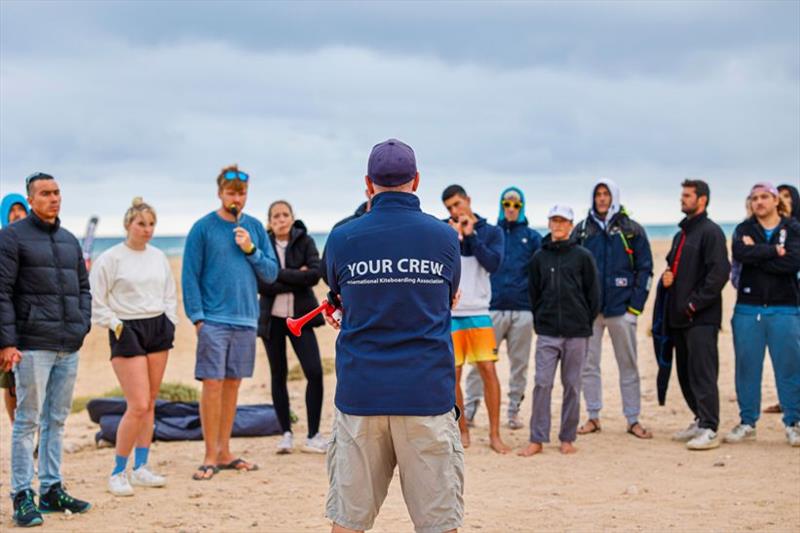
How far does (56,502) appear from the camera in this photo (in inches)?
258

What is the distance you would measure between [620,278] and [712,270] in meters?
0.92

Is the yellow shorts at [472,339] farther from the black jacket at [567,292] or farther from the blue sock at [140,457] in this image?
the blue sock at [140,457]

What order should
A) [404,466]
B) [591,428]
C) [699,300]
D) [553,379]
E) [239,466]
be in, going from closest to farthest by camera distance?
1. [404,466]
2. [239,466]
3. [553,379]
4. [699,300]
5. [591,428]

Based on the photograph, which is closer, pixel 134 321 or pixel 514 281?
pixel 134 321

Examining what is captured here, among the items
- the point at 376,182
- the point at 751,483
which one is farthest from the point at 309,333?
the point at 376,182

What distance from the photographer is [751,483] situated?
7.25 m

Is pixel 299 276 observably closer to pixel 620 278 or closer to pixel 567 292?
pixel 567 292

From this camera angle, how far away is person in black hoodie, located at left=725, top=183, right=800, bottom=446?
869 centimetres

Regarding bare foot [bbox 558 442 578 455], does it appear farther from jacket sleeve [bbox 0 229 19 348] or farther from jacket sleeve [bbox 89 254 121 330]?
jacket sleeve [bbox 0 229 19 348]

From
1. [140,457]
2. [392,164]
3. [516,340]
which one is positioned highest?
[392,164]

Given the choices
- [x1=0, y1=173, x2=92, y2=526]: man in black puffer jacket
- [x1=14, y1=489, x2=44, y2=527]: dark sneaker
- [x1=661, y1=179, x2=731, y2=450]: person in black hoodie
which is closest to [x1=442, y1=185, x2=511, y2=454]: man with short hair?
[x1=661, y1=179, x2=731, y2=450]: person in black hoodie

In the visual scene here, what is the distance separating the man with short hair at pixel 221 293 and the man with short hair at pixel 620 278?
3.33 metres

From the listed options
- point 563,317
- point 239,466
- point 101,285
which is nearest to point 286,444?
point 239,466

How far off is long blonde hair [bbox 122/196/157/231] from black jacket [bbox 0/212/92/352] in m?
0.77
